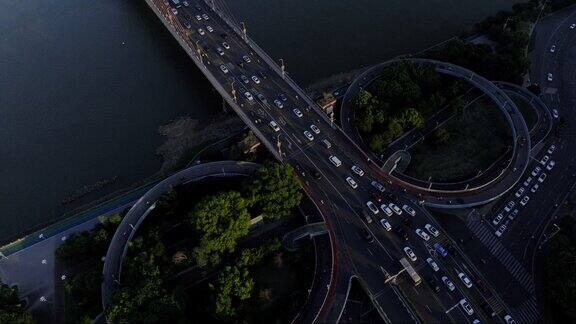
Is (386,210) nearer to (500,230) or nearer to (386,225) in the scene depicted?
(386,225)

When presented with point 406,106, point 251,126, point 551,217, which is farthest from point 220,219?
point 551,217

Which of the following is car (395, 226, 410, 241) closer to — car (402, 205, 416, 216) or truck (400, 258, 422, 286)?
car (402, 205, 416, 216)

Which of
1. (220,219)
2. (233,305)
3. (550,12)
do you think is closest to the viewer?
(233,305)

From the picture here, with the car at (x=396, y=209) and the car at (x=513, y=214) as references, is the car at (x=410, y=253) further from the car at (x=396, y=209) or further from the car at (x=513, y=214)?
the car at (x=513, y=214)

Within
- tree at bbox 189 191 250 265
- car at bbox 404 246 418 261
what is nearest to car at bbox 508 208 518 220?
car at bbox 404 246 418 261

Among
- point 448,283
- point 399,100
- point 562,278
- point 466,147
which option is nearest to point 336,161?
point 399,100

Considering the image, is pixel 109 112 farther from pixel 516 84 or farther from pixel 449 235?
pixel 516 84

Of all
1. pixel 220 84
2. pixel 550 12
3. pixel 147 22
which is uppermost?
pixel 147 22
